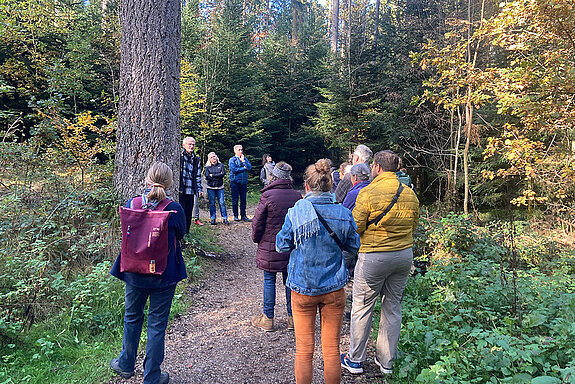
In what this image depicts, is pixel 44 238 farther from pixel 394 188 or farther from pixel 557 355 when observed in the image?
pixel 557 355

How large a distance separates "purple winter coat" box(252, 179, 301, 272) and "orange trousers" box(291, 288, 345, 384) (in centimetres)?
132

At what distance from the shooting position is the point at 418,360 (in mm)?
3416

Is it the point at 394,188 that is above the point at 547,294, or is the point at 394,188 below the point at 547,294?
above

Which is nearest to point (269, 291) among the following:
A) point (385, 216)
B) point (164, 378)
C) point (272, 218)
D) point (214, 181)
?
point (272, 218)

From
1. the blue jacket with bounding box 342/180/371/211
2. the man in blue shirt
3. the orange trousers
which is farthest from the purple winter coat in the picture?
the man in blue shirt

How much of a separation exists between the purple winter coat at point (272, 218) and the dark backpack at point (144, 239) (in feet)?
4.85

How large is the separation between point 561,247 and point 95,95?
53.5 ft

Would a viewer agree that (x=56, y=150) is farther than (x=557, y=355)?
Yes

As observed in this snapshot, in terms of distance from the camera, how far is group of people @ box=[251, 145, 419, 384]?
282 centimetres

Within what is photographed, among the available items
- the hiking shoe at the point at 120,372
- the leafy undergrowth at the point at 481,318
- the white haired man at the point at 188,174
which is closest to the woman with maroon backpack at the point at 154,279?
the hiking shoe at the point at 120,372

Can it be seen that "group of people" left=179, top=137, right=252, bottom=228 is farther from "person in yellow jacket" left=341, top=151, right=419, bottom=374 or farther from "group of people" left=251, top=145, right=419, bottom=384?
"person in yellow jacket" left=341, top=151, right=419, bottom=374

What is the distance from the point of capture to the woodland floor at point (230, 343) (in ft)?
11.3

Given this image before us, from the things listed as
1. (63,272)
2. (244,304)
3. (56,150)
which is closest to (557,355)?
(244,304)

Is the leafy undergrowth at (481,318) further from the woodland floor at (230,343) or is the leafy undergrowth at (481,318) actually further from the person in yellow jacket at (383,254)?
the woodland floor at (230,343)
